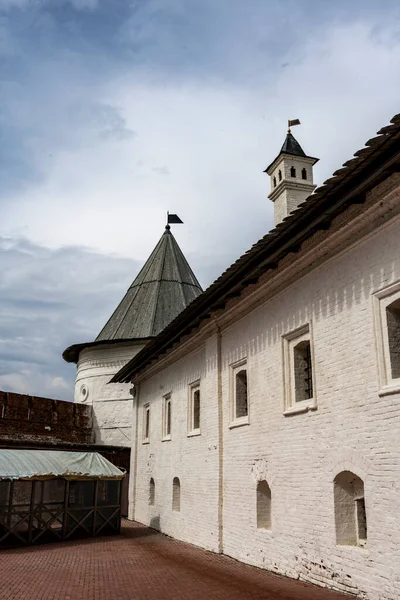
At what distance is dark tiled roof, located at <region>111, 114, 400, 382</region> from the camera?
662 cm

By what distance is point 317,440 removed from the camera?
880 centimetres

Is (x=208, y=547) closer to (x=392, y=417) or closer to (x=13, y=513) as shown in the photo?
(x=13, y=513)

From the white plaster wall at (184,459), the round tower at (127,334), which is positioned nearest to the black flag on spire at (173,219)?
the round tower at (127,334)

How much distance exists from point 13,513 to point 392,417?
35.1 feet

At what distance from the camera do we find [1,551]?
13.2 metres

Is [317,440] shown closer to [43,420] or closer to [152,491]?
[152,491]

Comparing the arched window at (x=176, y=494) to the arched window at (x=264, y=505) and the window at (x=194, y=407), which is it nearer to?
the window at (x=194, y=407)

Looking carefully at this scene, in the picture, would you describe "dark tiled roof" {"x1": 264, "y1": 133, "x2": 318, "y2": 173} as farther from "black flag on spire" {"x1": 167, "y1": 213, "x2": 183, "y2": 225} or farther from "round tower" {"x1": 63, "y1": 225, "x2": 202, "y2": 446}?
"black flag on spire" {"x1": 167, "y1": 213, "x2": 183, "y2": 225}

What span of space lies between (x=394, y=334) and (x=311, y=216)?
2080mm

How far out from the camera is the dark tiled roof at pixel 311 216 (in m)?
6.62

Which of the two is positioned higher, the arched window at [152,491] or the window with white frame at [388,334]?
the window with white frame at [388,334]

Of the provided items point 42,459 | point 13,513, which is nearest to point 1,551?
point 13,513

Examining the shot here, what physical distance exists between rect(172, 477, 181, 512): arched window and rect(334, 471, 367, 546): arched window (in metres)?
8.24

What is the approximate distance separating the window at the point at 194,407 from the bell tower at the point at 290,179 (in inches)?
273
